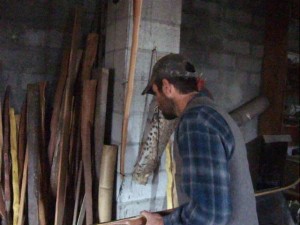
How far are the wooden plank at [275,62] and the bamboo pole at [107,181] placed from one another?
6.53ft


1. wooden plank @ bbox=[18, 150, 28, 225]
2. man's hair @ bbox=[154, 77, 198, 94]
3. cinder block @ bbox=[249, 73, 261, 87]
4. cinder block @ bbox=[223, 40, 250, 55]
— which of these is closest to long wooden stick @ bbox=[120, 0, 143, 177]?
man's hair @ bbox=[154, 77, 198, 94]

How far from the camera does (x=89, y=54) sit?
209cm

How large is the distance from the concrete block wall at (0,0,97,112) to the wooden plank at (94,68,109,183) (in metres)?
0.47

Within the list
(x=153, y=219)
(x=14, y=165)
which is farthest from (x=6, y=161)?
(x=153, y=219)

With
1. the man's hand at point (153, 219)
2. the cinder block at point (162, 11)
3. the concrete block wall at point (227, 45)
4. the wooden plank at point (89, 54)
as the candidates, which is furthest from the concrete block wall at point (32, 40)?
the man's hand at point (153, 219)

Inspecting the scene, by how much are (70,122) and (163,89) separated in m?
0.85

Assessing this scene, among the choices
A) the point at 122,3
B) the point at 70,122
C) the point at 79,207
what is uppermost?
the point at 122,3

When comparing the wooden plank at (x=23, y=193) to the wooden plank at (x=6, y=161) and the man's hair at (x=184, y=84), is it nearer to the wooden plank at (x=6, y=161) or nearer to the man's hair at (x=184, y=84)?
the wooden plank at (x=6, y=161)

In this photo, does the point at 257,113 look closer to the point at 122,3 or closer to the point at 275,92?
the point at 275,92

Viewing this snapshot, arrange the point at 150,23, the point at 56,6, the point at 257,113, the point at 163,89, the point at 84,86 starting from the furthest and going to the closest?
1. the point at 257,113
2. the point at 56,6
3. the point at 84,86
4. the point at 150,23
5. the point at 163,89

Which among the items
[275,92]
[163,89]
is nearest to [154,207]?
[163,89]

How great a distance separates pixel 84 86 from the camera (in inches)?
76.6

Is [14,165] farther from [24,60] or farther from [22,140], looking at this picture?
[24,60]

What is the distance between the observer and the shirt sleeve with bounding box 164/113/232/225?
108 centimetres
